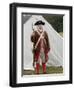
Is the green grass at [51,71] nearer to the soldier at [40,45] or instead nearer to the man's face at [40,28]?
the soldier at [40,45]

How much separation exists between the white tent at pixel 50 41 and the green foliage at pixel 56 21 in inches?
0.8

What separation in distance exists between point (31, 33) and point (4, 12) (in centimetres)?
Answer: 19

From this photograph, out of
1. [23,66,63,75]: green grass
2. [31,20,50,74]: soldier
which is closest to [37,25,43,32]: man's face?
[31,20,50,74]: soldier

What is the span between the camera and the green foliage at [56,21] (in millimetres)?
1622

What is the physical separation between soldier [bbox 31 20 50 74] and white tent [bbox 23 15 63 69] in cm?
2

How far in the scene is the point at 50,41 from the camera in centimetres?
162

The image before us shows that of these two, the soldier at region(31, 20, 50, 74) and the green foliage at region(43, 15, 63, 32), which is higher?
the green foliage at region(43, 15, 63, 32)

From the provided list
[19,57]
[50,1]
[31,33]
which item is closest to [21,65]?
[19,57]

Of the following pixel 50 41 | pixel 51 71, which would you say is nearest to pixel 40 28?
pixel 50 41

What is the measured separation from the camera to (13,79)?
60.2 inches

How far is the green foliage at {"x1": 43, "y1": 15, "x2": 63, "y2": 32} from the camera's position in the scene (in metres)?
1.62

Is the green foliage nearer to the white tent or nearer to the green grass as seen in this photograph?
the white tent

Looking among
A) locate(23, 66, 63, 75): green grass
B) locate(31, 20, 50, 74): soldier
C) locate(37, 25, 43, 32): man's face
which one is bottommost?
locate(23, 66, 63, 75): green grass

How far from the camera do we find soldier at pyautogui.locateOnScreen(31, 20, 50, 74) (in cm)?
159
